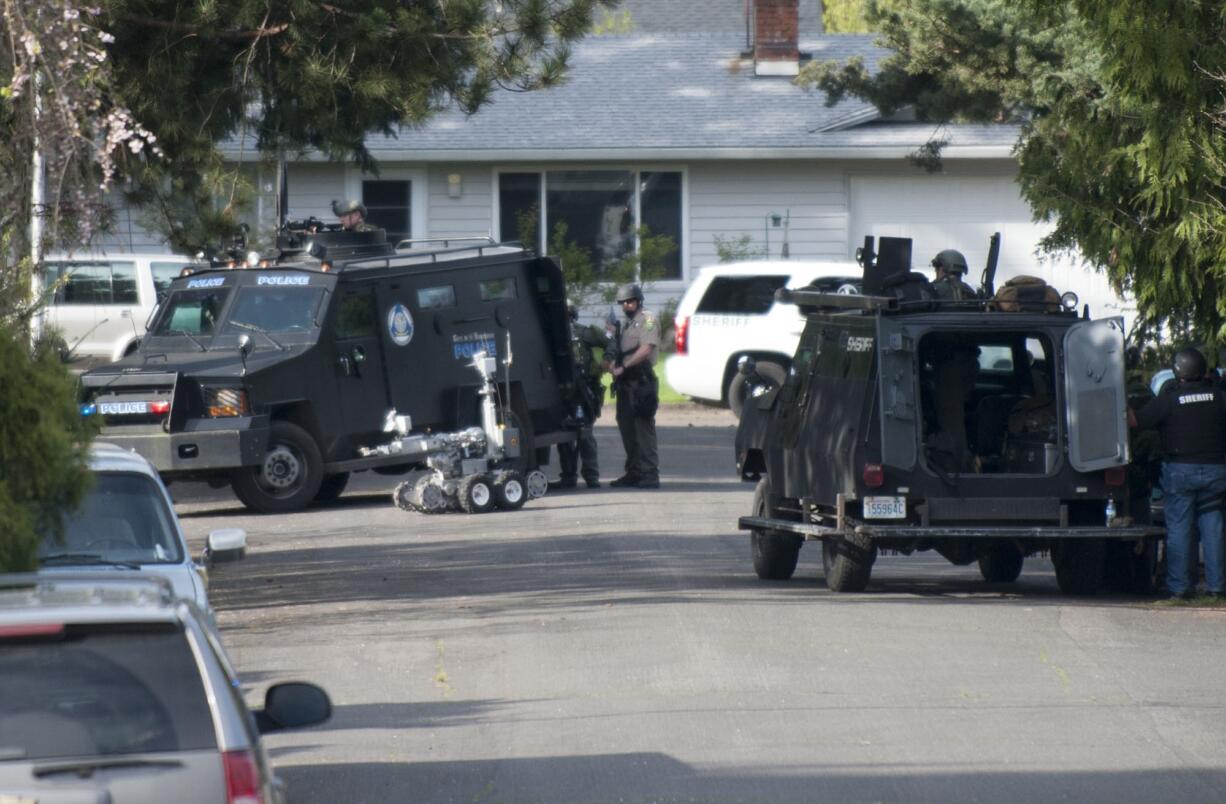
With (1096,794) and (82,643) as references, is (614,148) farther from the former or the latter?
(82,643)

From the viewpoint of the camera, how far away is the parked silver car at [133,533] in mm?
8234

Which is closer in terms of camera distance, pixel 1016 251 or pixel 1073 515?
pixel 1073 515

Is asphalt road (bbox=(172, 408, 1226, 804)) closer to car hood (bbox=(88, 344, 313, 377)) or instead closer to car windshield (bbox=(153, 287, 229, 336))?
car hood (bbox=(88, 344, 313, 377))

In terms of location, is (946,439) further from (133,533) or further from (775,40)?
(775,40)

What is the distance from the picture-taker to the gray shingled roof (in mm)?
30156

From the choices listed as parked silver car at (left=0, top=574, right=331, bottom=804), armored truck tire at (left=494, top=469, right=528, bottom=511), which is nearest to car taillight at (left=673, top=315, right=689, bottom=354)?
armored truck tire at (left=494, top=469, right=528, bottom=511)

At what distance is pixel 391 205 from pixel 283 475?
1451 centimetres

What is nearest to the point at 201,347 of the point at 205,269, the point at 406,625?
the point at 205,269

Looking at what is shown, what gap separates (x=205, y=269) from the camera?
1833 centimetres

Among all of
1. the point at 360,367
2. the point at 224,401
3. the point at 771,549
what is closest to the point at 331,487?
the point at 360,367

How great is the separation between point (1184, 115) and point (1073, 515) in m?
2.74

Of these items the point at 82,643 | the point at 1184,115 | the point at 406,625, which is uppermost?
the point at 1184,115

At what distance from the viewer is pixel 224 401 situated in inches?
663

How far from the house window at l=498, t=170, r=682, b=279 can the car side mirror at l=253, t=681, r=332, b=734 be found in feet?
83.9
